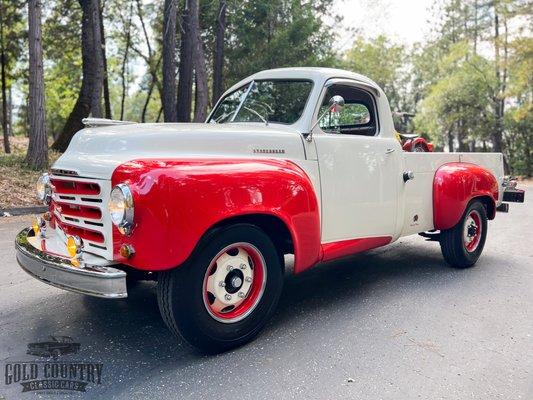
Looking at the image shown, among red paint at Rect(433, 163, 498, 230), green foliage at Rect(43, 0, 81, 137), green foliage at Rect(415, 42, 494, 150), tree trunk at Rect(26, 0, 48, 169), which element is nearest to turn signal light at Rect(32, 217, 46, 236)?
red paint at Rect(433, 163, 498, 230)

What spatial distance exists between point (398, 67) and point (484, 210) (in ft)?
114

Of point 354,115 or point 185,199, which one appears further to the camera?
point 354,115

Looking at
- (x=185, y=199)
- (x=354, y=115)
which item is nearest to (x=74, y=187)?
(x=185, y=199)

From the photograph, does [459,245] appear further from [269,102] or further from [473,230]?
[269,102]

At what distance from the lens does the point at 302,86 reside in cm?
412

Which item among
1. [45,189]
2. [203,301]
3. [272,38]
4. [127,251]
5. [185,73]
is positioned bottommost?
[203,301]

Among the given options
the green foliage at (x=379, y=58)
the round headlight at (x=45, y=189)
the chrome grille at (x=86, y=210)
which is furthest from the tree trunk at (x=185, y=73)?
the green foliage at (x=379, y=58)

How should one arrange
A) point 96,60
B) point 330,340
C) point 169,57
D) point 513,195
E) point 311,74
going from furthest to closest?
point 96,60, point 169,57, point 513,195, point 311,74, point 330,340

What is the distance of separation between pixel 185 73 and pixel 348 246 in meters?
11.3

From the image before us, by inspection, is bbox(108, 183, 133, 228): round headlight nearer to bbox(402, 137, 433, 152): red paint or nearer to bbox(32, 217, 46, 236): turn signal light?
bbox(32, 217, 46, 236): turn signal light

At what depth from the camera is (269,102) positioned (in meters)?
4.18

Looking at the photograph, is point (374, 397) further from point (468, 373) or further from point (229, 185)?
point (229, 185)

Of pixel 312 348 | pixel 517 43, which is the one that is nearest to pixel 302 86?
pixel 312 348
